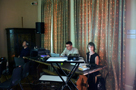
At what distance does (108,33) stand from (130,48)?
2.03 ft

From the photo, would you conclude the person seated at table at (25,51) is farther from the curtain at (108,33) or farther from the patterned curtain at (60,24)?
the curtain at (108,33)

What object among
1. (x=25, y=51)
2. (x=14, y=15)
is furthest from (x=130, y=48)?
(x=14, y=15)

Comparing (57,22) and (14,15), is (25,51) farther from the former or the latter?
(14,15)

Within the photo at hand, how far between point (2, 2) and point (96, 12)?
4.23m

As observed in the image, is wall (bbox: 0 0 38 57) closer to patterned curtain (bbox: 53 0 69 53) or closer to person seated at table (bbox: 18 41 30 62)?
person seated at table (bbox: 18 41 30 62)

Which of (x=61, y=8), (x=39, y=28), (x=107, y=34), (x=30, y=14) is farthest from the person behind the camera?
(x=30, y=14)

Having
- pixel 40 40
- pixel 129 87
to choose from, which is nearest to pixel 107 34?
pixel 129 87

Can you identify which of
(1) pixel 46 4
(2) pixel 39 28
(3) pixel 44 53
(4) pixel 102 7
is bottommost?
(3) pixel 44 53

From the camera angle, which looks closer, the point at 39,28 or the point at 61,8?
the point at 61,8

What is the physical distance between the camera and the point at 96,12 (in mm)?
3410

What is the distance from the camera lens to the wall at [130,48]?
111 inches

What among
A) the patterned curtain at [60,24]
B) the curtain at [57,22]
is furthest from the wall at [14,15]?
the patterned curtain at [60,24]

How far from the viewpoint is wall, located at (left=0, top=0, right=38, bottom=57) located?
5.50m

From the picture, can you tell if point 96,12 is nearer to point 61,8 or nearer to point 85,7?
point 85,7
